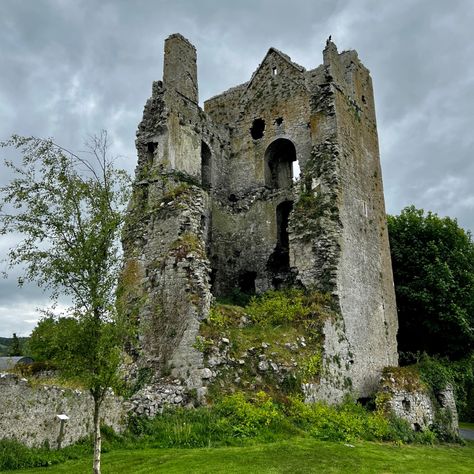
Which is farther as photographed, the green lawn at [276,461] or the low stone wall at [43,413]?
the low stone wall at [43,413]

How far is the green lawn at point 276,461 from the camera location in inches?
371

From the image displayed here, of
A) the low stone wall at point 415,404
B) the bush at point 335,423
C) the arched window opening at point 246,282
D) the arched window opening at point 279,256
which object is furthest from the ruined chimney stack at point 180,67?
the low stone wall at point 415,404

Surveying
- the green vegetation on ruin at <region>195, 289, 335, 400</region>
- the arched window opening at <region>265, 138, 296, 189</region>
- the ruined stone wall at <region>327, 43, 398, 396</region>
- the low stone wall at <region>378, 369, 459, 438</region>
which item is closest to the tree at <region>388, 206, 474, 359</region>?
the ruined stone wall at <region>327, 43, 398, 396</region>

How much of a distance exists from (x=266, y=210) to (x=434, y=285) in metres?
9.40

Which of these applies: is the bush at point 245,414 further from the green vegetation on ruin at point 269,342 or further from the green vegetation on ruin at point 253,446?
the green vegetation on ruin at point 269,342

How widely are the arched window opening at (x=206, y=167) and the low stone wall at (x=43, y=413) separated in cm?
1154

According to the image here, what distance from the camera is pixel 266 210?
21.4m

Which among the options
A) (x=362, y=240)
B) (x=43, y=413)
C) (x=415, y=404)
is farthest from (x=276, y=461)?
(x=362, y=240)

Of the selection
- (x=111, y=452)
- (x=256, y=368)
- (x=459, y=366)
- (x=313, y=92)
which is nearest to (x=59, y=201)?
(x=111, y=452)

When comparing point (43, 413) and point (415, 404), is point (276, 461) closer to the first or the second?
point (43, 413)

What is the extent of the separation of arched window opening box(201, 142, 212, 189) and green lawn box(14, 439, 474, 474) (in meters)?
12.0

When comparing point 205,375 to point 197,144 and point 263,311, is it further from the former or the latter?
point 197,144

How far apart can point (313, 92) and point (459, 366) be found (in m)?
13.2

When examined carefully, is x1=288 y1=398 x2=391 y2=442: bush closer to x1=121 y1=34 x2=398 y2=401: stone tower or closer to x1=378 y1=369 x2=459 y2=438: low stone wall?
x1=121 y1=34 x2=398 y2=401: stone tower
